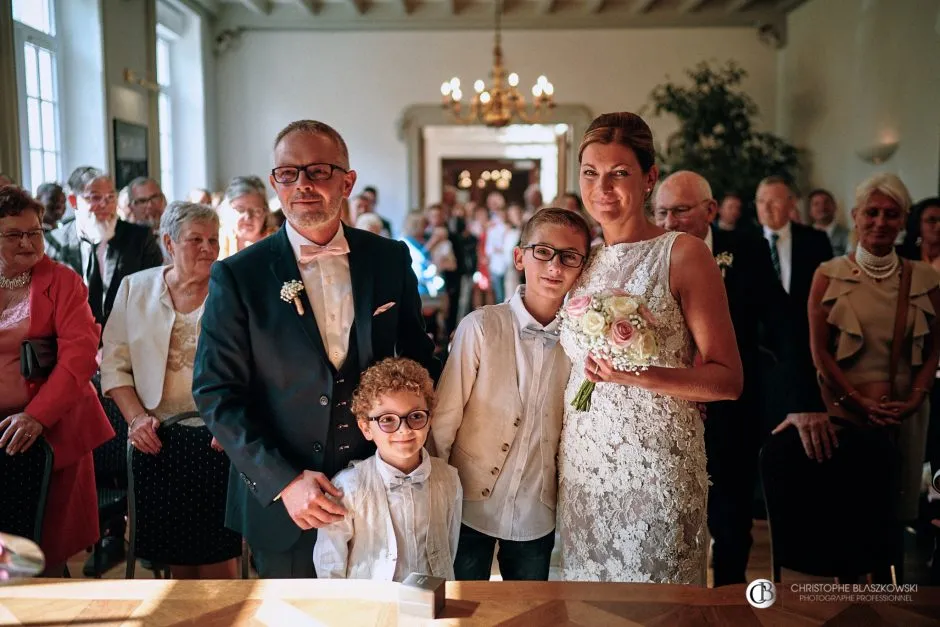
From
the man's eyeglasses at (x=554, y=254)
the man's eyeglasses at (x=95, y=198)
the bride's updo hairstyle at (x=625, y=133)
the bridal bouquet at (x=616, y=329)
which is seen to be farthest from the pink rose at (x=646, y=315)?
the man's eyeglasses at (x=95, y=198)

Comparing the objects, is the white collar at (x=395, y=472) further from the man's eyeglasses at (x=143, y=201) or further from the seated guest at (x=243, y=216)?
the man's eyeglasses at (x=143, y=201)

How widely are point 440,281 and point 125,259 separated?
4.51 meters

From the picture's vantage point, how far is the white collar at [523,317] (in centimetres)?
255

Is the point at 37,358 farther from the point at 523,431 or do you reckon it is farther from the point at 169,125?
the point at 169,125

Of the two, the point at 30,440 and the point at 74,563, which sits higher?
the point at 30,440

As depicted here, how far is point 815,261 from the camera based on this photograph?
16.7 feet

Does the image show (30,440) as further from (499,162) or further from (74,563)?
(499,162)

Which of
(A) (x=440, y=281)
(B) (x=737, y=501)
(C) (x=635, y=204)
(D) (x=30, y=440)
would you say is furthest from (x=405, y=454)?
(A) (x=440, y=281)

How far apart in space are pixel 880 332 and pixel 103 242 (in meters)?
4.50

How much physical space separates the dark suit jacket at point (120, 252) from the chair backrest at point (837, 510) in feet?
13.0

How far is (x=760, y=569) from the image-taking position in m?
4.61

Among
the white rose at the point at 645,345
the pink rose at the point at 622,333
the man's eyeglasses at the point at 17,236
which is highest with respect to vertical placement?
the man's eyeglasses at the point at 17,236

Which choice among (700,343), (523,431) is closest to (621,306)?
(700,343)

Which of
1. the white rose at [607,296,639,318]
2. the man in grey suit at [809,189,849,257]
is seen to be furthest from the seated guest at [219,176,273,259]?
the man in grey suit at [809,189,849,257]
